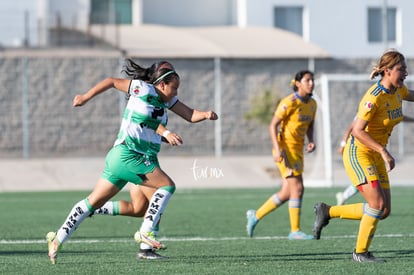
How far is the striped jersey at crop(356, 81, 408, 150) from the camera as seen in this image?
9.74 meters

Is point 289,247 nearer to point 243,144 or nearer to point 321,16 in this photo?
point 243,144

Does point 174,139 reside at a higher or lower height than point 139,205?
higher

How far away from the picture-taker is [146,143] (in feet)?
32.6

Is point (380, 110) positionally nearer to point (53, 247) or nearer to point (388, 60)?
point (388, 60)

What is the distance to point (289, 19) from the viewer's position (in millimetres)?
44031

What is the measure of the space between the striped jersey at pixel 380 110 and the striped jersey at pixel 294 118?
324 centimetres

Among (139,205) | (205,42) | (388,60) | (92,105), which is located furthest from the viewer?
(205,42)

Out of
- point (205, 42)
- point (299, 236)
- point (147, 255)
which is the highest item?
point (205, 42)

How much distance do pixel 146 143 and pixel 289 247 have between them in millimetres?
2425

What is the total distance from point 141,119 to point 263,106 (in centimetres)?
2596

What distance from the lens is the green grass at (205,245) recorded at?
9.50m

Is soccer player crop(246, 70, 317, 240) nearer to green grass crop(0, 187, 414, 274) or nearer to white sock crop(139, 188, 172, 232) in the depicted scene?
green grass crop(0, 187, 414, 274)

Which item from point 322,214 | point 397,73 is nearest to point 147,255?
point 322,214

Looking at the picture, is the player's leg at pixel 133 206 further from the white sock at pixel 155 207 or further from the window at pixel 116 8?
the window at pixel 116 8
